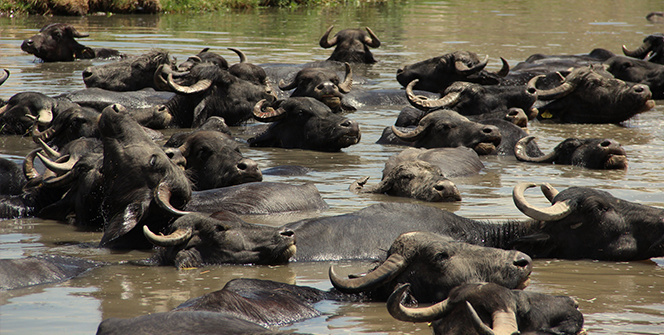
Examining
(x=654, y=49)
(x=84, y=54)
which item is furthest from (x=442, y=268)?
(x=84, y=54)

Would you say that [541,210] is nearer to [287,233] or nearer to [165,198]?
[287,233]

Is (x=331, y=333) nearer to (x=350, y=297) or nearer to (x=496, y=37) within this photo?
(x=350, y=297)

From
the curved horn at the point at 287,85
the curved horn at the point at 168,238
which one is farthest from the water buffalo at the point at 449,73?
the curved horn at the point at 168,238

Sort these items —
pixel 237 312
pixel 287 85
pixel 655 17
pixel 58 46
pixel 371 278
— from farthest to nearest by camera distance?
pixel 655 17 < pixel 58 46 < pixel 287 85 < pixel 371 278 < pixel 237 312

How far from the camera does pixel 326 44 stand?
20.9 metres

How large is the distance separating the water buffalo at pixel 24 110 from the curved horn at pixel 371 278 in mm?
7329

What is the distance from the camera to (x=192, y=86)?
13031 mm

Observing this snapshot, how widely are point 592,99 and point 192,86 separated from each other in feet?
20.7

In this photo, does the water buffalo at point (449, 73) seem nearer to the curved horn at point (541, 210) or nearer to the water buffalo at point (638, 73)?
the water buffalo at point (638, 73)

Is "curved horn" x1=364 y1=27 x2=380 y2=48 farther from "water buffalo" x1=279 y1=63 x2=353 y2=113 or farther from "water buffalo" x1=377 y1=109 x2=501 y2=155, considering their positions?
"water buffalo" x1=377 y1=109 x2=501 y2=155

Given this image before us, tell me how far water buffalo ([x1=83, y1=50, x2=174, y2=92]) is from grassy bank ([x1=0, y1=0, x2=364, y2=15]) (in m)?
17.5

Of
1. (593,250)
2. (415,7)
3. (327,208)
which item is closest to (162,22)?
(415,7)

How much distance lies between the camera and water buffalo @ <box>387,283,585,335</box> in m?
4.32

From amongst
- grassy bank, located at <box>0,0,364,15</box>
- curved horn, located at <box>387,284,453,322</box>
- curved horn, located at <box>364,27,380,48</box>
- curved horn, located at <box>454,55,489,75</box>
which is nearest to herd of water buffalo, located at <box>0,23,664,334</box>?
curved horn, located at <box>387,284,453,322</box>
